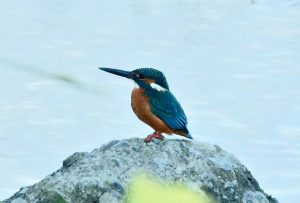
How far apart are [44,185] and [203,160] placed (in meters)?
0.56

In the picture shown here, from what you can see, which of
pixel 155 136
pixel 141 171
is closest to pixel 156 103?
pixel 155 136

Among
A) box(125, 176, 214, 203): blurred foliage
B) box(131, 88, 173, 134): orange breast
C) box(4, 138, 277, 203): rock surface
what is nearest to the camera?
box(125, 176, 214, 203): blurred foliage

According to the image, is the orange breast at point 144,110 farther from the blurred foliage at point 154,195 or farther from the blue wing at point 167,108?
the blurred foliage at point 154,195

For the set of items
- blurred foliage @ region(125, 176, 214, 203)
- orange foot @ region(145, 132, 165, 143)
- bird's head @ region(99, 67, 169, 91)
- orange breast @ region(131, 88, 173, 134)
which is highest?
bird's head @ region(99, 67, 169, 91)

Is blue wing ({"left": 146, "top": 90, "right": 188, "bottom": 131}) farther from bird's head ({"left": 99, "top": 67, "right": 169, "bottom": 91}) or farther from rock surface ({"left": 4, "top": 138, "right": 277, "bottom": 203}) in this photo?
rock surface ({"left": 4, "top": 138, "right": 277, "bottom": 203})

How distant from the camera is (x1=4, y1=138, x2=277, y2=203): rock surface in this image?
107 inches

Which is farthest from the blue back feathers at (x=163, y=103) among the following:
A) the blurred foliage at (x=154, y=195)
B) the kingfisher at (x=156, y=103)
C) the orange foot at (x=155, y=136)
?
the blurred foliage at (x=154, y=195)

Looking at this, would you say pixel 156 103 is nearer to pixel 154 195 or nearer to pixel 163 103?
pixel 163 103

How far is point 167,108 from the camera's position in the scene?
3223mm

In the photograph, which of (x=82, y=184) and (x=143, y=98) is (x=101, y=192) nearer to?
(x=82, y=184)

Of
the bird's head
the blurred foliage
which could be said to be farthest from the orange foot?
the blurred foliage

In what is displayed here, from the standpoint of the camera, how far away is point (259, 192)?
3.07m

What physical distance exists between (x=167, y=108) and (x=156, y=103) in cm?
5

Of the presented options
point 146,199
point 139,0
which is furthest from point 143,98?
point 139,0
